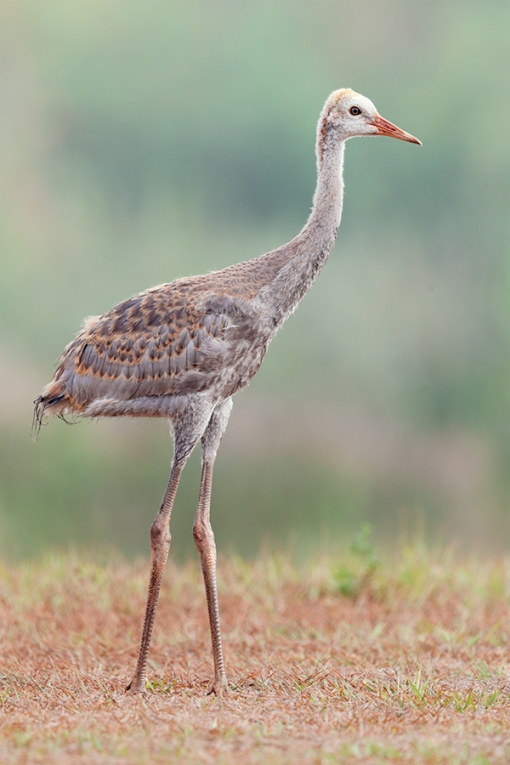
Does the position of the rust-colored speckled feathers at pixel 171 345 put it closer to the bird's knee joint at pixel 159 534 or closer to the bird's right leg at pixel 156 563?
the bird's right leg at pixel 156 563

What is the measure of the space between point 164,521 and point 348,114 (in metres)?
3.06

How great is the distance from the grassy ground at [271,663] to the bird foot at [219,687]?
3.8 inches

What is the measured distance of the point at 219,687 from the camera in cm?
644

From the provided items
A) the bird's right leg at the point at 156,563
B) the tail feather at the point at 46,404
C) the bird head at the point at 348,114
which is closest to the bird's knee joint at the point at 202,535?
the bird's right leg at the point at 156,563

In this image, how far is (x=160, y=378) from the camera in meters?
6.69

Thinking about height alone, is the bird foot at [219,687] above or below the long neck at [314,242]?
below

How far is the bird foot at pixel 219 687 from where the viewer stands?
6387 mm

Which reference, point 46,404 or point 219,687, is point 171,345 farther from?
point 219,687

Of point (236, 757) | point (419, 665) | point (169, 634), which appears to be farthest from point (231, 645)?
point (236, 757)

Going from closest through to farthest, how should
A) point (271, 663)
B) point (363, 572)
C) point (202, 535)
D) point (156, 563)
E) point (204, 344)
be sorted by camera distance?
point (204, 344), point (156, 563), point (202, 535), point (271, 663), point (363, 572)

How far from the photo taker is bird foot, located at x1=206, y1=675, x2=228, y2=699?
639cm

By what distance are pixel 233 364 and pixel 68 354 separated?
1336mm

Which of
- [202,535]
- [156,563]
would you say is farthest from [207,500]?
[156,563]

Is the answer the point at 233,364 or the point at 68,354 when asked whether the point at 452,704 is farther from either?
the point at 68,354
